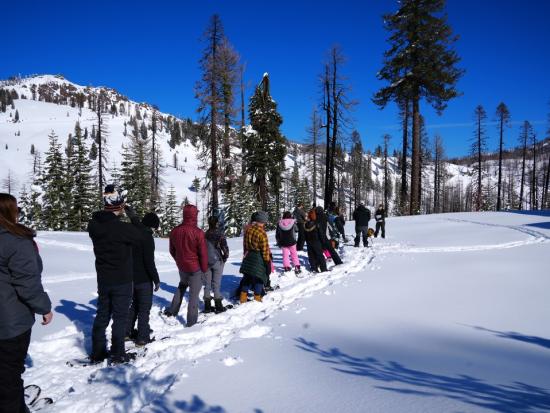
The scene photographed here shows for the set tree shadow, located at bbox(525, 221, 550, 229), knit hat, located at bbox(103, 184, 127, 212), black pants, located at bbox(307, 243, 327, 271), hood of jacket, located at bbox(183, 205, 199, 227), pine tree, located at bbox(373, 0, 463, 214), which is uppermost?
pine tree, located at bbox(373, 0, 463, 214)

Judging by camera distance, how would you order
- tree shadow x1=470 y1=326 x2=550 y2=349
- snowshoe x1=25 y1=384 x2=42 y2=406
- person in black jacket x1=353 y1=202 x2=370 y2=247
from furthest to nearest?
1. person in black jacket x1=353 y1=202 x2=370 y2=247
2. tree shadow x1=470 y1=326 x2=550 y2=349
3. snowshoe x1=25 y1=384 x2=42 y2=406

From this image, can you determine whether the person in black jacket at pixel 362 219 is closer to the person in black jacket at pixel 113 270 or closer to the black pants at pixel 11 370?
the person in black jacket at pixel 113 270

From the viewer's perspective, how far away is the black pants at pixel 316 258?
10281 millimetres

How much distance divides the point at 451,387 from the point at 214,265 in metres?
4.65

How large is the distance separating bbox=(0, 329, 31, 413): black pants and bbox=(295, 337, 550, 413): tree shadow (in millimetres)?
3058

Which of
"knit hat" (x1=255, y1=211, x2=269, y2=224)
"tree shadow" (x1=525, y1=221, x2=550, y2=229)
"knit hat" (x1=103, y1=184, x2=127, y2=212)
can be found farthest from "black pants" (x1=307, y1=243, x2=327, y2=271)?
"tree shadow" (x1=525, y1=221, x2=550, y2=229)

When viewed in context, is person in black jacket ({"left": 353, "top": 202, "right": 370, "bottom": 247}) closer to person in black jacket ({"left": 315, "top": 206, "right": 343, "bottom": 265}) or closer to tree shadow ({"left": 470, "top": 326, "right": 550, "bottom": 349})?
person in black jacket ({"left": 315, "top": 206, "right": 343, "bottom": 265})

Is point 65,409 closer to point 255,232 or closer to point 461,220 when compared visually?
point 255,232

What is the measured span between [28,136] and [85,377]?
175961 mm

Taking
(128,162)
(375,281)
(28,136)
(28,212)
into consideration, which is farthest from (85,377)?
(28,136)

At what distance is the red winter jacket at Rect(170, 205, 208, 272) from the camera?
6.02 metres

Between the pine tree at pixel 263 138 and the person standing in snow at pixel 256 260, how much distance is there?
2016 centimetres

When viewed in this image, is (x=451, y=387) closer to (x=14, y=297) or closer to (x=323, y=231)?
(x=14, y=297)

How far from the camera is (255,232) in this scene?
7723 mm
